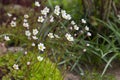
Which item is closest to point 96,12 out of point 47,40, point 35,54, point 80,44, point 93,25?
point 93,25

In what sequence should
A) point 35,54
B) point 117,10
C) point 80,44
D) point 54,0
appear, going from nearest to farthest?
point 35,54 → point 80,44 → point 117,10 → point 54,0

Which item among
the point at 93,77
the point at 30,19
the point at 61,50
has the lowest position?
the point at 93,77

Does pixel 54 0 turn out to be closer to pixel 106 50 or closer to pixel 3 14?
pixel 3 14

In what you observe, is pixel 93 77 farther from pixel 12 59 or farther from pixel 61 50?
pixel 12 59

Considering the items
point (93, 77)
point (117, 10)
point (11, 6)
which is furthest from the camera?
point (11, 6)

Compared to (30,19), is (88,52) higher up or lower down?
lower down

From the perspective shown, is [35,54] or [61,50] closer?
[35,54]

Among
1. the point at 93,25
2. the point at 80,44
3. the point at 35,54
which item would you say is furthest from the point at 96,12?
the point at 35,54
